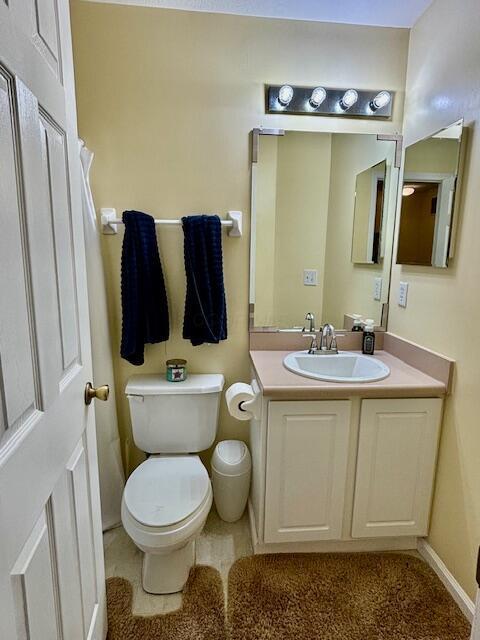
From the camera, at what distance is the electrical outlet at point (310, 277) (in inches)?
75.7

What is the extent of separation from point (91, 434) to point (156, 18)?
1789 mm

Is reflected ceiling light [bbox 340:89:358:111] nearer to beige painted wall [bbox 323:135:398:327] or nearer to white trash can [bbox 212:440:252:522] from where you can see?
beige painted wall [bbox 323:135:398:327]

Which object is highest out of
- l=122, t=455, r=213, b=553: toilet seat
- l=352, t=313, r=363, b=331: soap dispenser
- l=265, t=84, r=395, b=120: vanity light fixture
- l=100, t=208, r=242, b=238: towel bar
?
l=265, t=84, r=395, b=120: vanity light fixture

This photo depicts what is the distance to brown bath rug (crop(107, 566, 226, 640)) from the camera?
4.32 feet

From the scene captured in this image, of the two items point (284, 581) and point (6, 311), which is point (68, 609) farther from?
point (284, 581)

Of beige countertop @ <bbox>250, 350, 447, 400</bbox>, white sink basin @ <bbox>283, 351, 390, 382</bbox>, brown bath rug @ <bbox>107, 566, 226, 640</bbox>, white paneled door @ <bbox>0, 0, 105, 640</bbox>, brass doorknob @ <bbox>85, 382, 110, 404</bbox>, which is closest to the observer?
white paneled door @ <bbox>0, 0, 105, 640</bbox>

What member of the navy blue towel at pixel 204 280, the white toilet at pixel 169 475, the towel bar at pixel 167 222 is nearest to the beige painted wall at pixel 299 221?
the towel bar at pixel 167 222

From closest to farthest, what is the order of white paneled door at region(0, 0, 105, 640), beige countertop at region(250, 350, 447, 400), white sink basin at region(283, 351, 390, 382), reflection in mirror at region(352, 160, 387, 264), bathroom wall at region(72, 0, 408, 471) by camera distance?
white paneled door at region(0, 0, 105, 640), beige countertop at region(250, 350, 447, 400), bathroom wall at region(72, 0, 408, 471), white sink basin at region(283, 351, 390, 382), reflection in mirror at region(352, 160, 387, 264)

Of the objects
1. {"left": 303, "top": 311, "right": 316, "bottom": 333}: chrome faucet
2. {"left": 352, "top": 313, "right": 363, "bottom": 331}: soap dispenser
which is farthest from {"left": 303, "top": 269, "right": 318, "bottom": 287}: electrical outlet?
{"left": 352, "top": 313, "right": 363, "bottom": 331}: soap dispenser

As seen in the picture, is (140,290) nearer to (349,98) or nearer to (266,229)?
(266,229)

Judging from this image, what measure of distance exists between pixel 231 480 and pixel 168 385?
555 mm

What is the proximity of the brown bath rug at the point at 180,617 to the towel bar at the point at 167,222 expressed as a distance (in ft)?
5.02

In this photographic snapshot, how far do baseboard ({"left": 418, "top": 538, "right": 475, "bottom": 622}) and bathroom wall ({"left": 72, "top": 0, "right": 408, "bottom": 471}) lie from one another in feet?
5.16

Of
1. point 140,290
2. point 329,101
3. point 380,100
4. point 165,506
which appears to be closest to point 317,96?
point 329,101
